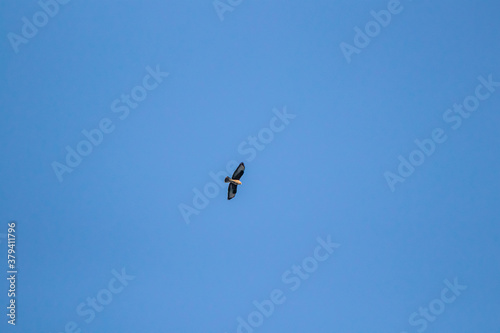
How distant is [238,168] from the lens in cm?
1648

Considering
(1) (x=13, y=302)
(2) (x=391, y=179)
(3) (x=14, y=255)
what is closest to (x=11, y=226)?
(3) (x=14, y=255)

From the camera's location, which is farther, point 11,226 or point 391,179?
point 391,179

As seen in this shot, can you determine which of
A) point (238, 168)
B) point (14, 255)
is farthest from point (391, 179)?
point (14, 255)

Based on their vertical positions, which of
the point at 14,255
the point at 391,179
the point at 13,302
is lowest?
the point at 391,179

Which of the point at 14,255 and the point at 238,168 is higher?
the point at 14,255

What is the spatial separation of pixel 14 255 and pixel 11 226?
112 cm

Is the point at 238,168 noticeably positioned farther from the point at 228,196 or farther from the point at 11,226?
the point at 11,226

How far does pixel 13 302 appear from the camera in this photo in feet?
56.4

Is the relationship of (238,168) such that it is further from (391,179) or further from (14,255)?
(14,255)

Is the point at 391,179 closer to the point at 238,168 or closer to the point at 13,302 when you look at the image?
the point at 238,168

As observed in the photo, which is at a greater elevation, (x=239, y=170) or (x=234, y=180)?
(x=239, y=170)

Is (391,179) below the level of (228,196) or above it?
below

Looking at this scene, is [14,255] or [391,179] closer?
[14,255]

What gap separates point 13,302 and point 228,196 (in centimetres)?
920
